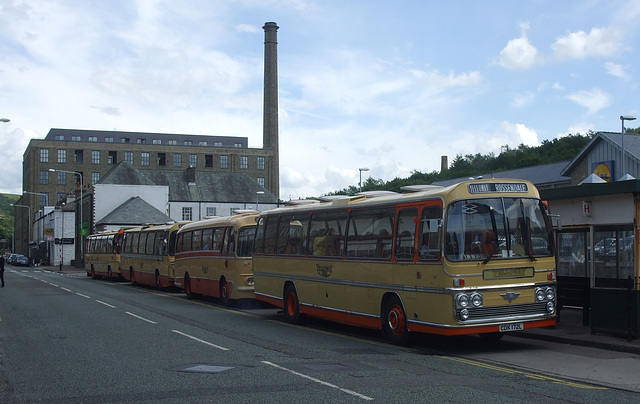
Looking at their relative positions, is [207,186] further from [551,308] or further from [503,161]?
[551,308]

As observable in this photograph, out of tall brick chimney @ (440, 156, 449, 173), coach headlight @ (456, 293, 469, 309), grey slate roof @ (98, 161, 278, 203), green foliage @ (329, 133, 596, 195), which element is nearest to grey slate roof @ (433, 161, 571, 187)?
green foliage @ (329, 133, 596, 195)

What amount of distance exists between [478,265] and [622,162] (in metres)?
32.6

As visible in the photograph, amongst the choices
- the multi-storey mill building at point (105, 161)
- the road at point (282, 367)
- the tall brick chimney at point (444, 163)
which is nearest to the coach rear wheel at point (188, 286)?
→ the road at point (282, 367)

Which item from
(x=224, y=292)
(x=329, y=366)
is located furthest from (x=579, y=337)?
(x=224, y=292)

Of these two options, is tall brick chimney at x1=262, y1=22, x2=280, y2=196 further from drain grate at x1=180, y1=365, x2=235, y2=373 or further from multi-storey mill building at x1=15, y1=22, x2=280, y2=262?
drain grate at x1=180, y1=365, x2=235, y2=373

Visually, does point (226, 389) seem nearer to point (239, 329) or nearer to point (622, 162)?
point (239, 329)

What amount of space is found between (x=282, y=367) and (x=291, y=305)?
7.25m

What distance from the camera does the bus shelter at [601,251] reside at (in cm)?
1271

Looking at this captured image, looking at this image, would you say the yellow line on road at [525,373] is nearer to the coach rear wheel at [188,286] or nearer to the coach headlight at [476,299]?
the coach headlight at [476,299]

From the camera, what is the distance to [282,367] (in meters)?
10.6

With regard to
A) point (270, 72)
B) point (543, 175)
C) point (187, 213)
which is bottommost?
point (187, 213)

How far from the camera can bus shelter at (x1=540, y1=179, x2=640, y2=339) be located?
12.7 meters

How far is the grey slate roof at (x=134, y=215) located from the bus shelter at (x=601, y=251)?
60.8 m

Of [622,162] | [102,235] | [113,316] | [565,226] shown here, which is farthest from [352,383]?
[102,235]
